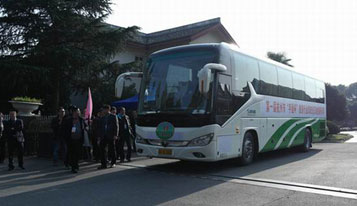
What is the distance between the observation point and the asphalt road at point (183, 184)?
6.19 metres

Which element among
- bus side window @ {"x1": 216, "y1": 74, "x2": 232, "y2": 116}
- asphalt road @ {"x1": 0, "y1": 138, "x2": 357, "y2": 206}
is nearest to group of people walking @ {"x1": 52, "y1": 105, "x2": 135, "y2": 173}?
asphalt road @ {"x1": 0, "y1": 138, "x2": 357, "y2": 206}

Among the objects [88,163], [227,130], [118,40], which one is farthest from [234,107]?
[118,40]

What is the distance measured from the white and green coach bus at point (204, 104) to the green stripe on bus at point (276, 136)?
0.09m

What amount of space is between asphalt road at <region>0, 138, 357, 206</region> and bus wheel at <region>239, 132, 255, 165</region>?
247mm

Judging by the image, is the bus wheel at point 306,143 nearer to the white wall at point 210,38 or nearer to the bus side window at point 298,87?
the bus side window at point 298,87

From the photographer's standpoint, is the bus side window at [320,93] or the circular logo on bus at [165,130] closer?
the circular logo on bus at [165,130]

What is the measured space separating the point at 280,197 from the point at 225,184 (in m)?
1.53

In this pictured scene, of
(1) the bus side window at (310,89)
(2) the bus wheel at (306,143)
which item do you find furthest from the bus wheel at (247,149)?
(1) the bus side window at (310,89)

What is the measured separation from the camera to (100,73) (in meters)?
21.2

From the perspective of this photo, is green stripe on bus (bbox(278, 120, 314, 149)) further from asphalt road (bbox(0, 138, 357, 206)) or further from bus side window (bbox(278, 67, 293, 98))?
asphalt road (bbox(0, 138, 357, 206))

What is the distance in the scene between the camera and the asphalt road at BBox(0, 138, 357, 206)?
6191mm

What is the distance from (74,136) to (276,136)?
23.4ft

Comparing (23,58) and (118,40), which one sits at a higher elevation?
(118,40)

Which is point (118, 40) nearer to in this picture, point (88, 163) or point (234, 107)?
point (88, 163)
